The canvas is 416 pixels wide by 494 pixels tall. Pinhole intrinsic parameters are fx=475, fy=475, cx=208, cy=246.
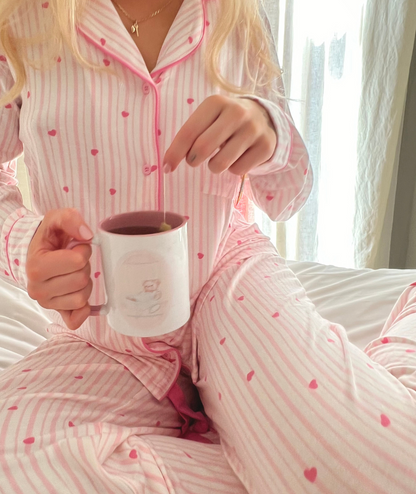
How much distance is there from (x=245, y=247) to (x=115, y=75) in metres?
0.37

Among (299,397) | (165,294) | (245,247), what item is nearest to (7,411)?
(165,294)

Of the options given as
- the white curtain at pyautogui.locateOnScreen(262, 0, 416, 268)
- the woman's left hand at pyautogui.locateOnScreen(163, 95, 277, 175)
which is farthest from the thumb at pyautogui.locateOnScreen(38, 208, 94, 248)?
the white curtain at pyautogui.locateOnScreen(262, 0, 416, 268)

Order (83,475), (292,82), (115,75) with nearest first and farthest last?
(83,475) → (115,75) → (292,82)

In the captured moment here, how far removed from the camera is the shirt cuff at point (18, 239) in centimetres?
66

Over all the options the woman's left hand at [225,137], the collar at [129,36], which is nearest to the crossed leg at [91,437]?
the woman's left hand at [225,137]

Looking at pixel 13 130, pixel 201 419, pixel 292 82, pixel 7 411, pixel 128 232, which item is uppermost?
pixel 292 82

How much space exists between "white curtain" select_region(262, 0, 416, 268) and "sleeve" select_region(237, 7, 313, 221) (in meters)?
0.97

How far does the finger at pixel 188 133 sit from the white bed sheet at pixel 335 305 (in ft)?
1.95

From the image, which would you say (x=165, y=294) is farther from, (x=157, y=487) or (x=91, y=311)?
(x=157, y=487)

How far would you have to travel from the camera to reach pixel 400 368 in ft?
2.03

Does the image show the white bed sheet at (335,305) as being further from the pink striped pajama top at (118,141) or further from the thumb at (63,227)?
the thumb at (63,227)

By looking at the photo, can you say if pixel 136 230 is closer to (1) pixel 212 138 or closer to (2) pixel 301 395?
(1) pixel 212 138

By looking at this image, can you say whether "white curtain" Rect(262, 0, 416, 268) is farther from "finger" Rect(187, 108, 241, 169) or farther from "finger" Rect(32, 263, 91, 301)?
"finger" Rect(32, 263, 91, 301)

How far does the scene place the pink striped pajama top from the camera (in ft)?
2.35
